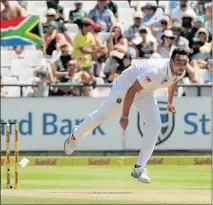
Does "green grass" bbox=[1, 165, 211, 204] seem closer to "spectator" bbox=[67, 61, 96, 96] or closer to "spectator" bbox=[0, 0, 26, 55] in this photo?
"spectator" bbox=[67, 61, 96, 96]

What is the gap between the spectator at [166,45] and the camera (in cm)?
1755

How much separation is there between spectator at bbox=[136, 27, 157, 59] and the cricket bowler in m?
6.54

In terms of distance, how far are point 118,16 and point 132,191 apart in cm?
924

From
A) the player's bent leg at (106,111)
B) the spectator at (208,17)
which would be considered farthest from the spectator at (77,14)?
the player's bent leg at (106,111)

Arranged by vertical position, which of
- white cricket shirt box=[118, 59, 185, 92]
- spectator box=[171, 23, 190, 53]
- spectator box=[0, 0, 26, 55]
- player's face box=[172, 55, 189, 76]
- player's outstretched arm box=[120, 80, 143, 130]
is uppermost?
player's face box=[172, 55, 189, 76]

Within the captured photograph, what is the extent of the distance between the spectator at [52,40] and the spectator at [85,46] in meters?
0.43

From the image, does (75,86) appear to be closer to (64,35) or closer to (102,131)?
(102,131)

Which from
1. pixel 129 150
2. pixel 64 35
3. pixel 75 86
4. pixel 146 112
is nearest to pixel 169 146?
pixel 129 150

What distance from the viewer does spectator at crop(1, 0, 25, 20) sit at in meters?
17.9

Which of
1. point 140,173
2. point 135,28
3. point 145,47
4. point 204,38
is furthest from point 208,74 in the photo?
point 140,173

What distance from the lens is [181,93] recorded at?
1677 cm

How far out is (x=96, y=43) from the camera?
1778 centimetres

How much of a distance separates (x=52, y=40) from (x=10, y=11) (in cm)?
90

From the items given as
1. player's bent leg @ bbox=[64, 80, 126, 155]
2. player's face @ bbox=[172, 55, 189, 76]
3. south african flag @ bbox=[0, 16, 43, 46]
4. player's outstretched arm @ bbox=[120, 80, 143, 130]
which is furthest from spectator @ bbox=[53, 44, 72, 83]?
player's face @ bbox=[172, 55, 189, 76]
